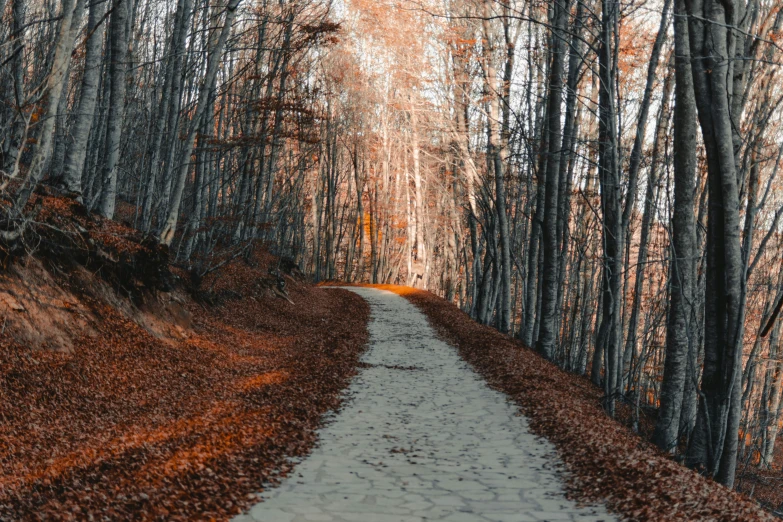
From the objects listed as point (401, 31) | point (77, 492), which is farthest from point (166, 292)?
point (401, 31)

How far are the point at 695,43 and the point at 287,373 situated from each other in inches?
325

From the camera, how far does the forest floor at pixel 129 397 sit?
4855 millimetres

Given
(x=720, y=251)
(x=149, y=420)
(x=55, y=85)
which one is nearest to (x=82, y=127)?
(x=55, y=85)

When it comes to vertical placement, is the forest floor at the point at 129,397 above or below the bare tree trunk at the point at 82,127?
below

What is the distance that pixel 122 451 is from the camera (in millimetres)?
5676

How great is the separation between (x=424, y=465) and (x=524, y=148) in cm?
1818

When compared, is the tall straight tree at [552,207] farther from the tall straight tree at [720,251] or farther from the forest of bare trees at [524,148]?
the tall straight tree at [720,251]

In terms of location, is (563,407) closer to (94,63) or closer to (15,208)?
(15,208)

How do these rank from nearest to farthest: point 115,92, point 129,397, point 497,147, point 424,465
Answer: point 424,465 → point 129,397 → point 115,92 → point 497,147

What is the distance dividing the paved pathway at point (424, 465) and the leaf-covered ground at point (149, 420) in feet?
1.39

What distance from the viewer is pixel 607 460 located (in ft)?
20.1

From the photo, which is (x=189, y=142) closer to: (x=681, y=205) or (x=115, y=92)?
(x=115, y=92)

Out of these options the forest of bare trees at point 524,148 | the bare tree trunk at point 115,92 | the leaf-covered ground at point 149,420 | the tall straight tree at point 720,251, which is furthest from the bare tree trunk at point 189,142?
the tall straight tree at point 720,251

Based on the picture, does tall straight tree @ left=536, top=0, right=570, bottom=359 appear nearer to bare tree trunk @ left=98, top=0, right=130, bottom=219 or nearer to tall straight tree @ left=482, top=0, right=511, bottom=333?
tall straight tree @ left=482, top=0, right=511, bottom=333
